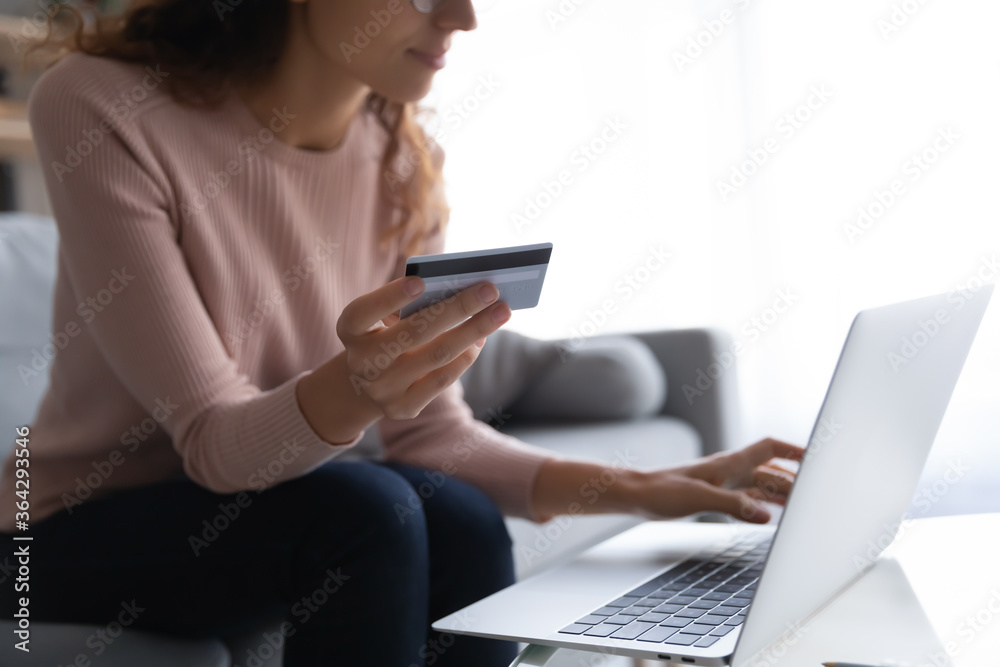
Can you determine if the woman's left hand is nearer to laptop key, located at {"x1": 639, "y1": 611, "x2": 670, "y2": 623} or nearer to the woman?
the woman

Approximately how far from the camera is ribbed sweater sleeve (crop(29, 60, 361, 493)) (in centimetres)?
73

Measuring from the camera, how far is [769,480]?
0.78m

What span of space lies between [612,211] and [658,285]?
30 centimetres

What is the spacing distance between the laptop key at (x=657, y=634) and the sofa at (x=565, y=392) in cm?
65

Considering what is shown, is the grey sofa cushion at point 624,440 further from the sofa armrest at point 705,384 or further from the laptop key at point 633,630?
the laptop key at point 633,630

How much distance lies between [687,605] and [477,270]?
264mm

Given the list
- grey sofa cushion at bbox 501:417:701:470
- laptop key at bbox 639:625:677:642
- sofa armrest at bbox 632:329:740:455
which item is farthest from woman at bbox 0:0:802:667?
sofa armrest at bbox 632:329:740:455

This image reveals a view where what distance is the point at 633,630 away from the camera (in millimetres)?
526

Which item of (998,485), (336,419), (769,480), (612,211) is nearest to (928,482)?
(998,485)

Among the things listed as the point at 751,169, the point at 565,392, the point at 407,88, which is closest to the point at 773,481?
the point at 407,88

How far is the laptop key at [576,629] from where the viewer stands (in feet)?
1.75

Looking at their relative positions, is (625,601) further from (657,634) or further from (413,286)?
(413,286)

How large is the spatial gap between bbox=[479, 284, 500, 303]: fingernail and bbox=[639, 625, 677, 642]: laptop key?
0.78 ft

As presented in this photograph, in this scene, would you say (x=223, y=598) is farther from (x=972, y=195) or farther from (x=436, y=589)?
(x=972, y=195)
